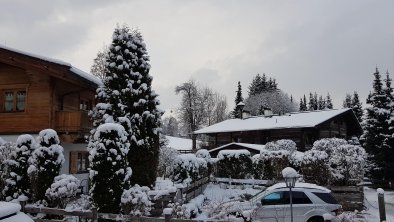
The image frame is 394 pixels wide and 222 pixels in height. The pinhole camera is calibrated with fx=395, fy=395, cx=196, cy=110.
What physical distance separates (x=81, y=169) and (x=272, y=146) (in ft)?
42.2

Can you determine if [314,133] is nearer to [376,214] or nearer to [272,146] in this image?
[272,146]

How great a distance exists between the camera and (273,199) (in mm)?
13625

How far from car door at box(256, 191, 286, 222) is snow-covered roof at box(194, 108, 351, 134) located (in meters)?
25.4

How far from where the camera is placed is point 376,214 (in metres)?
18.2

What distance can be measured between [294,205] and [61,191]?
316 inches

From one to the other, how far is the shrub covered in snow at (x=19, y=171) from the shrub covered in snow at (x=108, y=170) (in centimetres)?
381

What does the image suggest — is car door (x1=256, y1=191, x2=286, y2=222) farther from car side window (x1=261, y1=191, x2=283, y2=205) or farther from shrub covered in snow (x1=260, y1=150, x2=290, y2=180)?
shrub covered in snow (x1=260, y1=150, x2=290, y2=180)

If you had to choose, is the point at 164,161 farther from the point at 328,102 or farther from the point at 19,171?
the point at 328,102

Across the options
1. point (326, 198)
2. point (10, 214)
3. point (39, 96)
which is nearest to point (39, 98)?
point (39, 96)

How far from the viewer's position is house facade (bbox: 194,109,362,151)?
4009 centimetres

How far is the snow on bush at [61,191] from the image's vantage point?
13883mm

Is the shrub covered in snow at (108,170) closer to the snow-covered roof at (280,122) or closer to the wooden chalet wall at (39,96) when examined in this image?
the wooden chalet wall at (39,96)

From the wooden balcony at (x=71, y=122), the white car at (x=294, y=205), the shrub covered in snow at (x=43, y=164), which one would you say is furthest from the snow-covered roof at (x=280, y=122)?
the shrub covered in snow at (x=43, y=164)

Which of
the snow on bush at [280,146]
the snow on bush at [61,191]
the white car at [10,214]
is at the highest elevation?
the snow on bush at [280,146]
